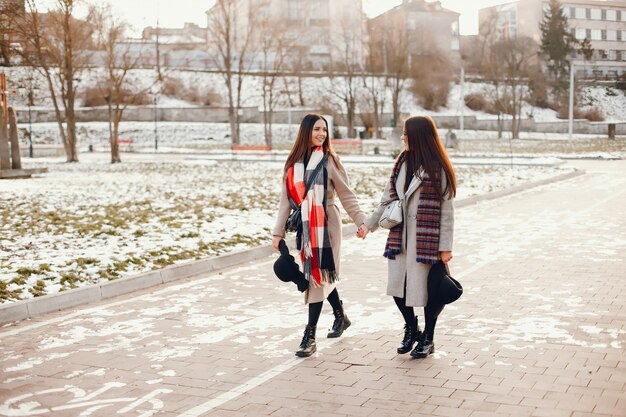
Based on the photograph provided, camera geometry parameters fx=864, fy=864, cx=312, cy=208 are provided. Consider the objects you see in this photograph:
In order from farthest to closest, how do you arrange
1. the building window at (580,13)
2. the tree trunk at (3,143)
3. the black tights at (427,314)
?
Result: the building window at (580,13), the tree trunk at (3,143), the black tights at (427,314)

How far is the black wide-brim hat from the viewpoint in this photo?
6285 mm

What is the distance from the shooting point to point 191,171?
103ft

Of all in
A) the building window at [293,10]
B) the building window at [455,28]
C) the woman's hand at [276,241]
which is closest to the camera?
the woman's hand at [276,241]

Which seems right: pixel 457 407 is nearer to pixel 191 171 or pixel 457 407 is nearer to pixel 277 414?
pixel 277 414

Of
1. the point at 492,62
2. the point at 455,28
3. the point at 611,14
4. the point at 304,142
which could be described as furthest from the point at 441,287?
the point at 455,28

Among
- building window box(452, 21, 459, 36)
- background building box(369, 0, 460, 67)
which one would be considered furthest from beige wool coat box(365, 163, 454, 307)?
building window box(452, 21, 459, 36)

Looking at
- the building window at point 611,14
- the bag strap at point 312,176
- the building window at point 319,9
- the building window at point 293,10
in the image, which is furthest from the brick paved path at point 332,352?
the building window at point 293,10

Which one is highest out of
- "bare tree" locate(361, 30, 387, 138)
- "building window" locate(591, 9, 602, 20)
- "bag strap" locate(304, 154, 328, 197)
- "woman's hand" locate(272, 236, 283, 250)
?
"building window" locate(591, 9, 602, 20)

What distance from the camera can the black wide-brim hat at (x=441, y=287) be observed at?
20.6 ft

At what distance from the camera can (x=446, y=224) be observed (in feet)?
20.7

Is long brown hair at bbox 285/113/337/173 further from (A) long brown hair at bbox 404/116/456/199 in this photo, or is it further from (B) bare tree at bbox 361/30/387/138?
(B) bare tree at bbox 361/30/387/138

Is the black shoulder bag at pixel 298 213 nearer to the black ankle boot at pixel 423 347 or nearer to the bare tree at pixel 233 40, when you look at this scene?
the black ankle boot at pixel 423 347

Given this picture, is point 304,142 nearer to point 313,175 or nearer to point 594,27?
point 313,175

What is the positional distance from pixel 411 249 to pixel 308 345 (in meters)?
1.09
